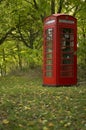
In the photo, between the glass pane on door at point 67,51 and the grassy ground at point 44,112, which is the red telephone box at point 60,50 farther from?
the grassy ground at point 44,112

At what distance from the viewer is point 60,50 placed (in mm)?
12227

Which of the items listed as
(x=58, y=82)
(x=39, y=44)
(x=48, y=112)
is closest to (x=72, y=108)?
(x=48, y=112)

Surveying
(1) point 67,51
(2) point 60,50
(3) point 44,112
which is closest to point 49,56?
(2) point 60,50

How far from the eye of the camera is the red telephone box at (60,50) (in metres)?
12.0

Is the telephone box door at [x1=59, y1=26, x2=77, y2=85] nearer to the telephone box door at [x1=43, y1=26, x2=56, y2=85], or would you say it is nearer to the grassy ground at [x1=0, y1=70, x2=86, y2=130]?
the telephone box door at [x1=43, y1=26, x2=56, y2=85]

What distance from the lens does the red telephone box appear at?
1205 cm

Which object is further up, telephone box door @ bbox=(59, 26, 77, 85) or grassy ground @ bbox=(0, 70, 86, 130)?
telephone box door @ bbox=(59, 26, 77, 85)

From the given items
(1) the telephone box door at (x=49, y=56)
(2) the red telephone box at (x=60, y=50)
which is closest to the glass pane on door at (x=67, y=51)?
(2) the red telephone box at (x=60, y=50)

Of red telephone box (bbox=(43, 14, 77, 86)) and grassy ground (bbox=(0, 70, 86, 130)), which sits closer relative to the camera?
grassy ground (bbox=(0, 70, 86, 130))

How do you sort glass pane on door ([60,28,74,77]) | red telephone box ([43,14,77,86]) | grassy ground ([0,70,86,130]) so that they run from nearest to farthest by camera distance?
grassy ground ([0,70,86,130]), red telephone box ([43,14,77,86]), glass pane on door ([60,28,74,77])

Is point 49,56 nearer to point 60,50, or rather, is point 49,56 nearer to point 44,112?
point 60,50

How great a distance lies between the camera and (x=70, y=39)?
490 inches

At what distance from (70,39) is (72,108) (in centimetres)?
570

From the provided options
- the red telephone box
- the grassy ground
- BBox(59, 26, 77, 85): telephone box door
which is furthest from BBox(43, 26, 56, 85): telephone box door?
the grassy ground
